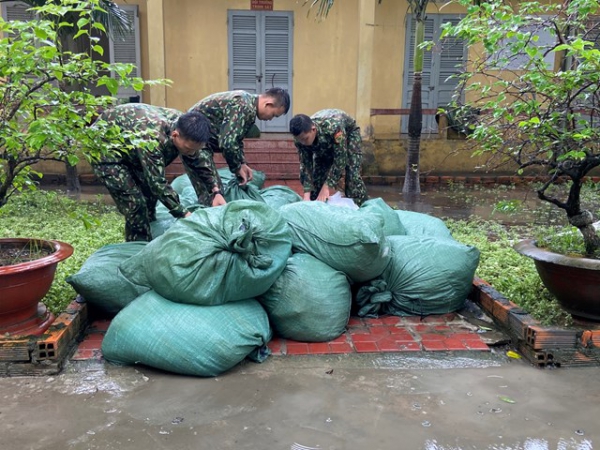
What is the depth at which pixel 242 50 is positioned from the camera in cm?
984

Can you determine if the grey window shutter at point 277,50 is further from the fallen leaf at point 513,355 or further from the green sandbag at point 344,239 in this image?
the fallen leaf at point 513,355

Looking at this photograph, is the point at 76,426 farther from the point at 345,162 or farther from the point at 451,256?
the point at 345,162

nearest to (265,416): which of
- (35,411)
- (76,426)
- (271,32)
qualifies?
(76,426)

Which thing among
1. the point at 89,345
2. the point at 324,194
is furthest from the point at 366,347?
the point at 324,194

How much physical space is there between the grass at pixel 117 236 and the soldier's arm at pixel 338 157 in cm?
124

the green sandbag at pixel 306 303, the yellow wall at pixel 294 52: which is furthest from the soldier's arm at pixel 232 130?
the yellow wall at pixel 294 52

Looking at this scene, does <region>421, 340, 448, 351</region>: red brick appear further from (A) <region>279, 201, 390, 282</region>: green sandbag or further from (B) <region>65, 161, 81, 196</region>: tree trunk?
(B) <region>65, 161, 81, 196</region>: tree trunk

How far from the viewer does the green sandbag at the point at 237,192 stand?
14.0ft

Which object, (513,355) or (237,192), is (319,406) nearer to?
(513,355)

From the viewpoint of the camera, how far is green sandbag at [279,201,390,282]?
311 cm

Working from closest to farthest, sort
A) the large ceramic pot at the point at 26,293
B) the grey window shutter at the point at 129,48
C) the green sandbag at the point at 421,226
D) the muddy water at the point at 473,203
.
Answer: the large ceramic pot at the point at 26,293 → the green sandbag at the point at 421,226 → the muddy water at the point at 473,203 → the grey window shutter at the point at 129,48

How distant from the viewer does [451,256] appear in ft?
11.3

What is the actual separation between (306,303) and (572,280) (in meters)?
1.40

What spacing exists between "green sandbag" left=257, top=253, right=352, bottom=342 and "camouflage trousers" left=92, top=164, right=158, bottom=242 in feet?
3.91
